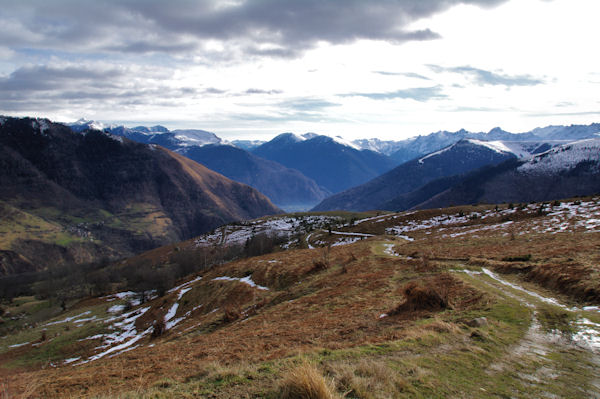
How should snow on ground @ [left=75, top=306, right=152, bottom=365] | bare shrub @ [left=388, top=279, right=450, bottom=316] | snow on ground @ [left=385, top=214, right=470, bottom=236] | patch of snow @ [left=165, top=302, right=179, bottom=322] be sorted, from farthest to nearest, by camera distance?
snow on ground @ [left=385, top=214, right=470, bottom=236]
patch of snow @ [left=165, top=302, right=179, bottom=322]
snow on ground @ [left=75, top=306, right=152, bottom=365]
bare shrub @ [left=388, top=279, right=450, bottom=316]

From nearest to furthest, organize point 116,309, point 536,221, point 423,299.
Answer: point 423,299 → point 536,221 → point 116,309

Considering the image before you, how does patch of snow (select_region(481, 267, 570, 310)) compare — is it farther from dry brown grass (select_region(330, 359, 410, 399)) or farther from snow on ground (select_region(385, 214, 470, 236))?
snow on ground (select_region(385, 214, 470, 236))

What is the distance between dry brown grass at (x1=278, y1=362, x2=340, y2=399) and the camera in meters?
6.07

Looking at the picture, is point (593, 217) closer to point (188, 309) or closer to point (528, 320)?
point (528, 320)

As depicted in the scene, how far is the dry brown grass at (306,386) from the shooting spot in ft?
19.9

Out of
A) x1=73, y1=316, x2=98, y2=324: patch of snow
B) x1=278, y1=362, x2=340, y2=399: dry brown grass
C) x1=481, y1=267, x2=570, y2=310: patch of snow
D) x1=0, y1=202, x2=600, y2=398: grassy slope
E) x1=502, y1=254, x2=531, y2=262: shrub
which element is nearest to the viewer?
x1=278, y1=362, x2=340, y2=399: dry brown grass

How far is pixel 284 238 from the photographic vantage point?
120 metres

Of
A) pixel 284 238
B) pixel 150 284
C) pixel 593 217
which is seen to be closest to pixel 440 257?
pixel 593 217

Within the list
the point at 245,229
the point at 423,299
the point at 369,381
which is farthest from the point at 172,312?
the point at 245,229

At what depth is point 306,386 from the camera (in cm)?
630

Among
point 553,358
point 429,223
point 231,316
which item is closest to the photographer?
point 553,358

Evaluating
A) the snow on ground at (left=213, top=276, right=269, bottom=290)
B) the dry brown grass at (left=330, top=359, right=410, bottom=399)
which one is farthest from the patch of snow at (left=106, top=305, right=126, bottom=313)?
the dry brown grass at (left=330, top=359, right=410, bottom=399)

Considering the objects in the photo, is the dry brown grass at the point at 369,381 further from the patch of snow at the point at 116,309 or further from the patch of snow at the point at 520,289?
the patch of snow at the point at 116,309

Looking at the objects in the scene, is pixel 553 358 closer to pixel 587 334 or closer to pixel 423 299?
pixel 587 334
